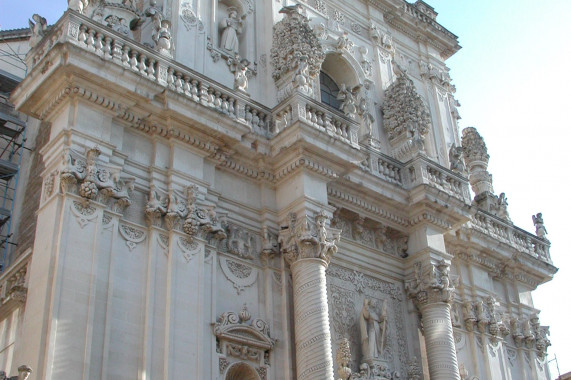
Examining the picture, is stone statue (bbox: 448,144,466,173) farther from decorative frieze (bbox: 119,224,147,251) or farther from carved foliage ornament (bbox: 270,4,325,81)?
decorative frieze (bbox: 119,224,147,251)

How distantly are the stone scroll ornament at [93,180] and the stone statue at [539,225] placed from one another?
12.6 m

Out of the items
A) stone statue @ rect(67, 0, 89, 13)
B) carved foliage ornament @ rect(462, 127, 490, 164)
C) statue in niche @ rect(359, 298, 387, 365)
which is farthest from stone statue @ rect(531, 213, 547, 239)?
stone statue @ rect(67, 0, 89, 13)

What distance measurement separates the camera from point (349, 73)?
19.3 metres

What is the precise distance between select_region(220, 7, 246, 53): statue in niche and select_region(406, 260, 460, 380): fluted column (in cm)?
596

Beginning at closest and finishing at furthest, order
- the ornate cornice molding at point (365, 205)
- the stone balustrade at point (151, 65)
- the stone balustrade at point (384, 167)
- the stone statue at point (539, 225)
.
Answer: the stone balustrade at point (151, 65), the ornate cornice molding at point (365, 205), the stone balustrade at point (384, 167), the stone statue at point (539, 225)

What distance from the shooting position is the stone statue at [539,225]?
2100 cm

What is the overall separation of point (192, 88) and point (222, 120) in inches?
32.3

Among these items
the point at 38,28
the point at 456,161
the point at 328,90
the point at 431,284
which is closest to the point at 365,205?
the point at 431,284

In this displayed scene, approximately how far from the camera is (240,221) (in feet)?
46.1

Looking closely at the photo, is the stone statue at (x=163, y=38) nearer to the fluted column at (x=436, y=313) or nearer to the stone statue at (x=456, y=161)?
the fluted column at (x=436, y=313)

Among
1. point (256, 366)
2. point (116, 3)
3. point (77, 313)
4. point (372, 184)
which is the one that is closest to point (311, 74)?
point (372, 184)

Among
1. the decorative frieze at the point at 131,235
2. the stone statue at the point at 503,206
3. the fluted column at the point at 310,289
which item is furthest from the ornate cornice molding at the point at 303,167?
the stone statue at the point at 503,206

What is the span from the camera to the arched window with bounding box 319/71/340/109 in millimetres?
18750

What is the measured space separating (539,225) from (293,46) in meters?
9.40
